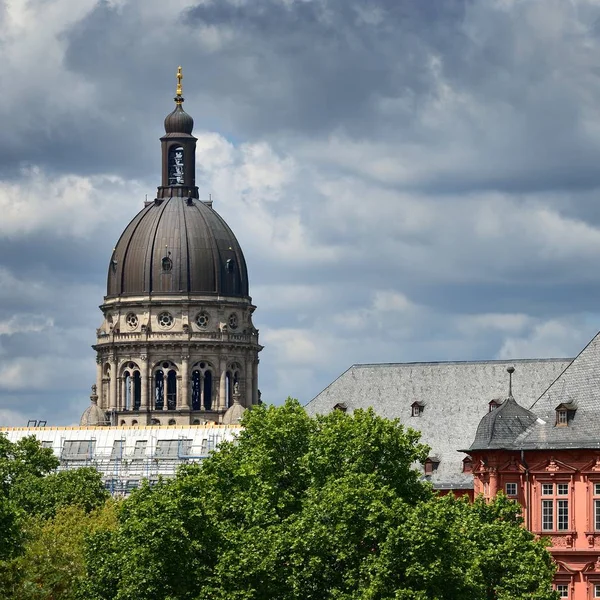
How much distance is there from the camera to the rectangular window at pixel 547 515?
18438 centimetres

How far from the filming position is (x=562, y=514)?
184625 millimetres

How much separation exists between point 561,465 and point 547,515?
319cm

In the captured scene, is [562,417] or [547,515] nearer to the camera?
[547,515]

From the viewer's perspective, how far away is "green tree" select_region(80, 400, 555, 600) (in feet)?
471

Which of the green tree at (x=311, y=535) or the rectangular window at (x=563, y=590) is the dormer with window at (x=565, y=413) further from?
the green tree at (x=311, y=535)

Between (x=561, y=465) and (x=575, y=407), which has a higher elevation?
(x=575, y=407)

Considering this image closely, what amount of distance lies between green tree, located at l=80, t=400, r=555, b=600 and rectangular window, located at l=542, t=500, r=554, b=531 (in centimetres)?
2512

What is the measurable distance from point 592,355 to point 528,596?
126ft

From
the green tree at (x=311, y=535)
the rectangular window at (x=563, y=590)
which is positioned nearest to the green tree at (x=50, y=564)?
the green tree at (x=311, y=535)

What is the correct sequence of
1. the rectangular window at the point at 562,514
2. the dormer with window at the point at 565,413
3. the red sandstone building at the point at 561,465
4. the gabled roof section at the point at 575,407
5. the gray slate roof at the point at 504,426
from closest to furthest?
the red sandstone building at the point at 561,465 → the rectangular window at the point at 562,514 → the gabled roof section at the point at 575,407 → the dormer with window at the point at 565,413 → the gray slate roof at the point at 504,426

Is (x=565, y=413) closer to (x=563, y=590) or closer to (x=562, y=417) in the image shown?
(x=562, y=417)

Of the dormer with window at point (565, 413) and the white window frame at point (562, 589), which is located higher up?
the dormer with window at point (565, 413)

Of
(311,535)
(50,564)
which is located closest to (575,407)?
(50,564)

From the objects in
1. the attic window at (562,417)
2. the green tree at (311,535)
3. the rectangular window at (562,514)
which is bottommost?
the green tree at (311,535)
